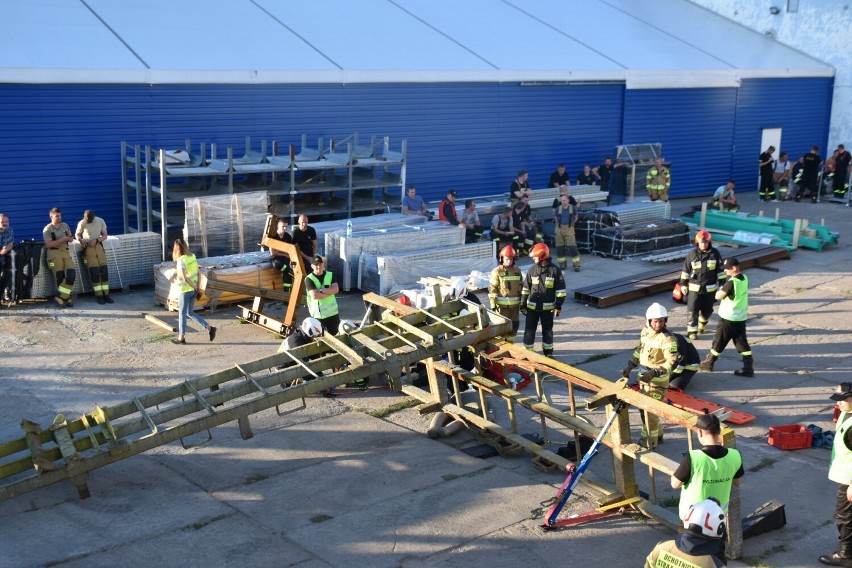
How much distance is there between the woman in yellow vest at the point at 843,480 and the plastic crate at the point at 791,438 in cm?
222

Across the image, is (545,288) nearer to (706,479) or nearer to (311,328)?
→ (311,328)

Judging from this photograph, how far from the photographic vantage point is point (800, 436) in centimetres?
1002

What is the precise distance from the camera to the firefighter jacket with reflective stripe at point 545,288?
40.5 feet

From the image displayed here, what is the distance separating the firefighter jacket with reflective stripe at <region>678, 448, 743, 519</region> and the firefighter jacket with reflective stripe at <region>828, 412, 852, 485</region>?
135cm

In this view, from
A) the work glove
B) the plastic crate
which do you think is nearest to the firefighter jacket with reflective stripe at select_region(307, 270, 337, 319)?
the work glove

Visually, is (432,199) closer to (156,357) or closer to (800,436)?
(156,357)

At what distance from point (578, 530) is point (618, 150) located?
1810 centimetres

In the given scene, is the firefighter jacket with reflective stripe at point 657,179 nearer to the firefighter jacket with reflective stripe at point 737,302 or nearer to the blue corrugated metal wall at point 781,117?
the blue corrugated metal wall at point 781,117

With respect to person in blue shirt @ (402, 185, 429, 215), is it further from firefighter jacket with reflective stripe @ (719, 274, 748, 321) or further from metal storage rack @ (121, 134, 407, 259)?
firefighter jacket with reflective stripe @ (719, 274, 748, 321)

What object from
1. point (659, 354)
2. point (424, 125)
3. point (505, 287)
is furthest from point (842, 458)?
point (424, 125)

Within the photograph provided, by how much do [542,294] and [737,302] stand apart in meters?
2.53

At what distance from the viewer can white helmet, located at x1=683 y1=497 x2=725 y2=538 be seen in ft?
21.2

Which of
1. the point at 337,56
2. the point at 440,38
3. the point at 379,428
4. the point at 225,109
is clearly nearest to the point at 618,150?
the point at 440,38

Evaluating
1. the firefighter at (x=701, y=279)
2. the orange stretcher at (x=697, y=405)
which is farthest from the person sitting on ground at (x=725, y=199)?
the orange stretcher at (x=697, y=405)
